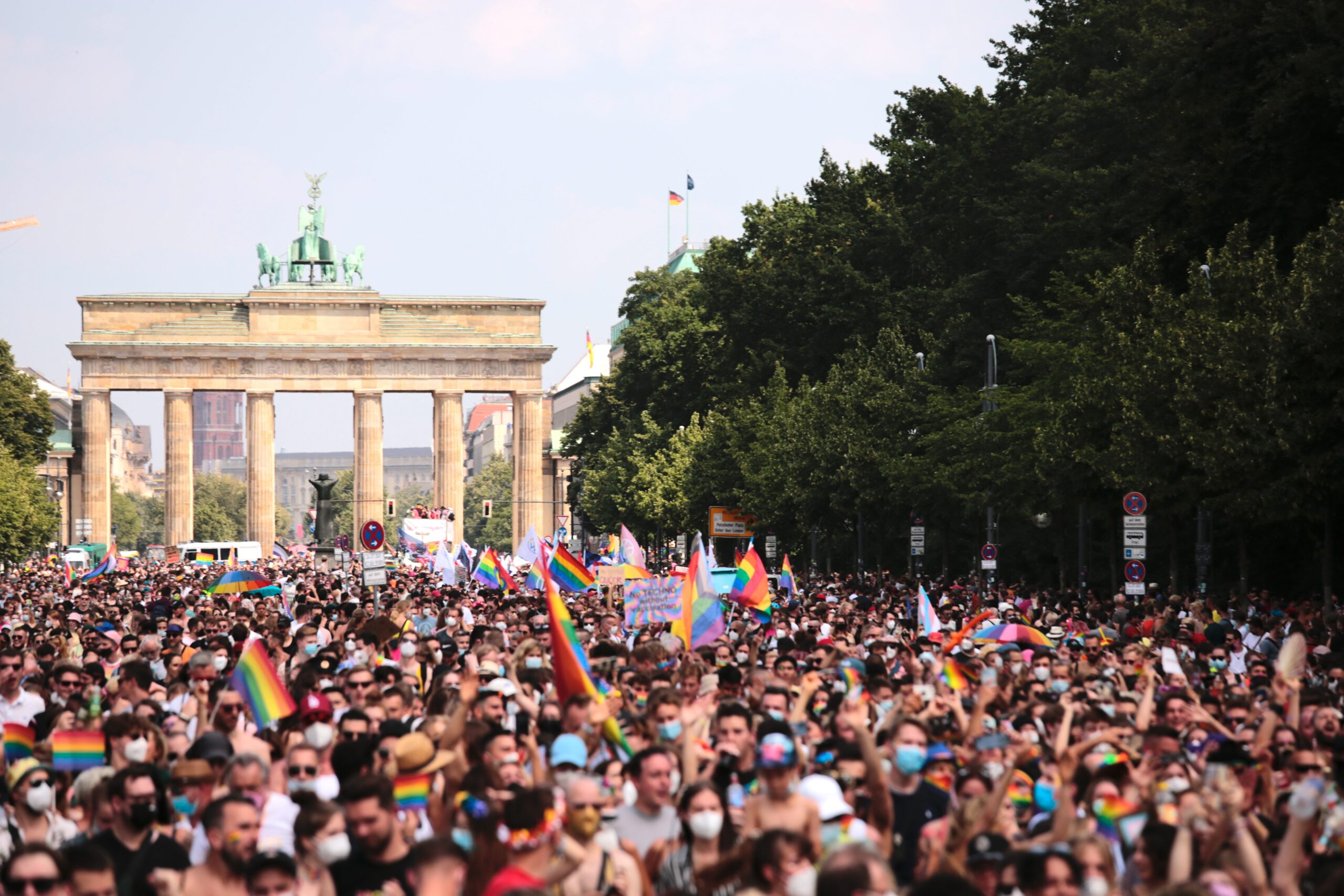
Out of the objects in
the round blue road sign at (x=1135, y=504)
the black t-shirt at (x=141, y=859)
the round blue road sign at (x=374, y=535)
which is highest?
the round blue road sign at (x=1135, y=504)

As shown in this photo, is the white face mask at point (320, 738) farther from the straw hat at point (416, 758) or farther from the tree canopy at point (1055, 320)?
the tree canopy at point (1055, 320)

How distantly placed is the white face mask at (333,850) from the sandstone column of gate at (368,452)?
394ft

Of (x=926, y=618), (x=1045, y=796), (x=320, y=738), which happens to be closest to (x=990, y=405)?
(x=926, y=618)

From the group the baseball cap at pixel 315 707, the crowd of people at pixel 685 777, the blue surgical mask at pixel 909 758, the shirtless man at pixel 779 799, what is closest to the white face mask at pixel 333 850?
the crowd of people at pixel 685 777

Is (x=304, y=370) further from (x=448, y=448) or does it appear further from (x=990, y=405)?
(x=990, y=405)

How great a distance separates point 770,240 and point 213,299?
192 ft

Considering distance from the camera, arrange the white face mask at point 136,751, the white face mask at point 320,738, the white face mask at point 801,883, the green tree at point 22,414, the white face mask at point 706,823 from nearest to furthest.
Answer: the white face mask at point 801,883
the white face mask at point 706,823
the white face mask at point 320,738
the white face mask at point 136,751
the green tree at point 22,414

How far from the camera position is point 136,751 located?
12.0 metres

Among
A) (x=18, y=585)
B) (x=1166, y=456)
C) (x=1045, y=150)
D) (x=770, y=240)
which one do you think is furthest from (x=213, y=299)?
(x=1166, y=456)

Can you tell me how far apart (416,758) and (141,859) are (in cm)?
165

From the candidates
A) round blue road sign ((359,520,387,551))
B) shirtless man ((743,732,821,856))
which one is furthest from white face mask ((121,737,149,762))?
round blue road sign ((359,520,387,551))

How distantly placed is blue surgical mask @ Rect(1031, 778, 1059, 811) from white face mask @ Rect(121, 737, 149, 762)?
504 cm

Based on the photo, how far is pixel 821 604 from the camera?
31875 millimetres

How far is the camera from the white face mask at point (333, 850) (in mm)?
8352
